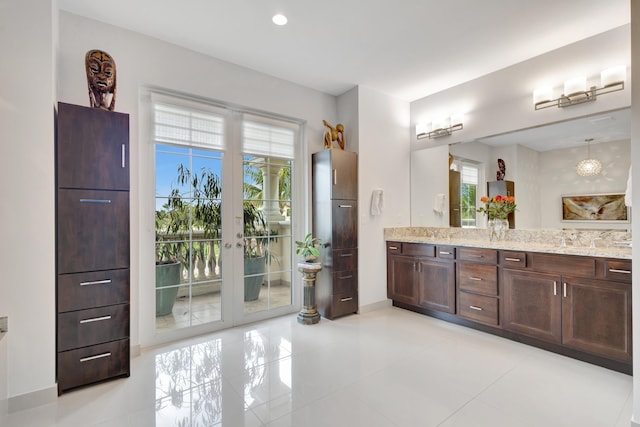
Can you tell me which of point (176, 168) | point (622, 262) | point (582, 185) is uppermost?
point (176, 168)

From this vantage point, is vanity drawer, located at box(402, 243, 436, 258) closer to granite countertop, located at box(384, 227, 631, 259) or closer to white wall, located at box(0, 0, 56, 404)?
granite countertop, located at box(384, 227, 631, 259)

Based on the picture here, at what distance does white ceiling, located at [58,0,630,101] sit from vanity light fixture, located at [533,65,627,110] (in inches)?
15.5

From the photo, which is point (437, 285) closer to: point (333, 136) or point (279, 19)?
point (333, 136)

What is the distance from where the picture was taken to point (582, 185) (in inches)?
119

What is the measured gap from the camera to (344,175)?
3797mm

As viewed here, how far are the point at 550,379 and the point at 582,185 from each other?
6.27 feet

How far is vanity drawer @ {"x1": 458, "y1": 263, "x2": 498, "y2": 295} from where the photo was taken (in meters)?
3.13

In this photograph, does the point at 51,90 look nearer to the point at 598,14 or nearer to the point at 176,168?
the point at 176,168

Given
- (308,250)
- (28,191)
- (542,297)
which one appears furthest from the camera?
(308,250)

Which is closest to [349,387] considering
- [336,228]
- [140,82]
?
[336,228]

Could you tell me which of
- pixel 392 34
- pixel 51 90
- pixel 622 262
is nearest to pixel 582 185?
pixel 622 262

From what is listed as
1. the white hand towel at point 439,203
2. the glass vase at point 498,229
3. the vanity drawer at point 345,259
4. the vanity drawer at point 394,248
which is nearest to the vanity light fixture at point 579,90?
the glass vase at point 498,229

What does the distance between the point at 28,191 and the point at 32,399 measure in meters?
1.35

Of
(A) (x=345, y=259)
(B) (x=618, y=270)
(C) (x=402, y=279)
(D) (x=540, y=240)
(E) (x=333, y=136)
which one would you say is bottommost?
(C) (x=402, y=279)
